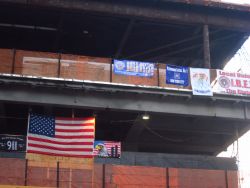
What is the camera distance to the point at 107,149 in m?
27.4

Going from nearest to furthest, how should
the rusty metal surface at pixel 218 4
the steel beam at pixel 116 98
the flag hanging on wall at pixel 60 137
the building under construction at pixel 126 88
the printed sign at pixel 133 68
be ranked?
the building under construction at pixel 126 88 < the flag hanging on wall at pixel 60 137 < the steel beam at pixel 116 98 < the printed sign at pixel 133 68 < the rusty metal surface at pixel 218 4

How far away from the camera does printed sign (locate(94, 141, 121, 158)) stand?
2698 centimetres

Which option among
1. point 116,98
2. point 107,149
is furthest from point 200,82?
point 107,149

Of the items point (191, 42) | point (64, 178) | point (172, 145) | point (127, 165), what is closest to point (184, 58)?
point (191, 42)

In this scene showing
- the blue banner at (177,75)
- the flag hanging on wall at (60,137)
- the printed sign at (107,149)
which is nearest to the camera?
the flag hanging on wall at (60,137)

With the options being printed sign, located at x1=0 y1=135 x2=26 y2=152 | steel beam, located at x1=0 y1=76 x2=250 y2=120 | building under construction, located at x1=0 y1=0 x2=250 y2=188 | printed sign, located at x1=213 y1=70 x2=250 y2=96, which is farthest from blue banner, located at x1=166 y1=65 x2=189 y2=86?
printed sign, located at x1=0 y1=135 x2=26 y2=152

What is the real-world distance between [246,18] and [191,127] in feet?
23.1

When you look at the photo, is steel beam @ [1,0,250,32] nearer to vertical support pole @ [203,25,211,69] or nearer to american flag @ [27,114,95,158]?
vertical support pole @ [203,25,211,69]

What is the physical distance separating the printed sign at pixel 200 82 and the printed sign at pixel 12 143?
895 cm

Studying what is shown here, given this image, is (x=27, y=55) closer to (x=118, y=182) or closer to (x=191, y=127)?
(x=118, y=182)

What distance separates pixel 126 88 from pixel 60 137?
3982mm

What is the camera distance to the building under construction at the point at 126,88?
2458 centimetres

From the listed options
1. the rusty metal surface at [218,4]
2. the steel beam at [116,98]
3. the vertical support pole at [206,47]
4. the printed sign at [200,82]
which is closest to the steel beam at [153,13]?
the vertical support pole at [206,47]

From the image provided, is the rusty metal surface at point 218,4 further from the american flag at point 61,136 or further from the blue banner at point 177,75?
the american flag at point 61,136
